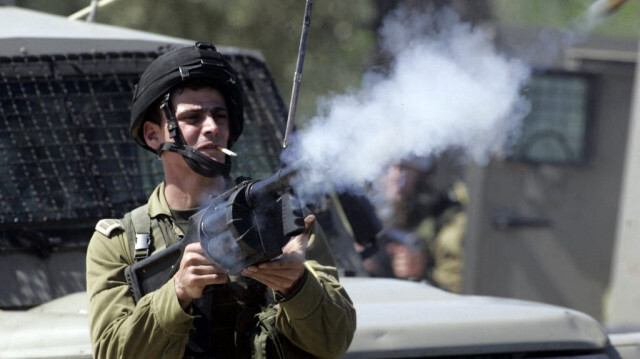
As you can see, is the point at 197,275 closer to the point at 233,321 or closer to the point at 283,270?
the point at 283,270

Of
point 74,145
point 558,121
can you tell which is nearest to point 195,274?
point 74,145

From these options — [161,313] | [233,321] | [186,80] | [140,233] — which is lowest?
[233,321]

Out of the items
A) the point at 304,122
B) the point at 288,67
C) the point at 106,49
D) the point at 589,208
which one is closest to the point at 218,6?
the point at 288,67

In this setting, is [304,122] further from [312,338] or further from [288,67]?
[288,67]

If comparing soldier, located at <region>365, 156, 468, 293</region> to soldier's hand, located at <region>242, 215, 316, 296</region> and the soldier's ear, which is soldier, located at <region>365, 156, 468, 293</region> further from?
soldier's hand, located at <region>242, 215, 316, 296</region>

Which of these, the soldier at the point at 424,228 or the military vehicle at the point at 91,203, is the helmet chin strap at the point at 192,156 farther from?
the soldier at the point at 424,228

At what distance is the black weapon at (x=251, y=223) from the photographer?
9.29ft

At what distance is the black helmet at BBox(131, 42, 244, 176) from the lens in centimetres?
332

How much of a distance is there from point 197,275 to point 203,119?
1.88ft

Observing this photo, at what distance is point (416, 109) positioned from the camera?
3.57 m

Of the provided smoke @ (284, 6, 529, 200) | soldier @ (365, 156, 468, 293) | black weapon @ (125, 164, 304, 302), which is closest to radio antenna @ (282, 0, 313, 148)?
smoke @ (284, 6, 529, 200)

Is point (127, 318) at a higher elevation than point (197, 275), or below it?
below

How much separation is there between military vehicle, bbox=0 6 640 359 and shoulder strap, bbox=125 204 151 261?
35cm

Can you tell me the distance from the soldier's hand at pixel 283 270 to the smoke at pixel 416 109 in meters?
0.16
